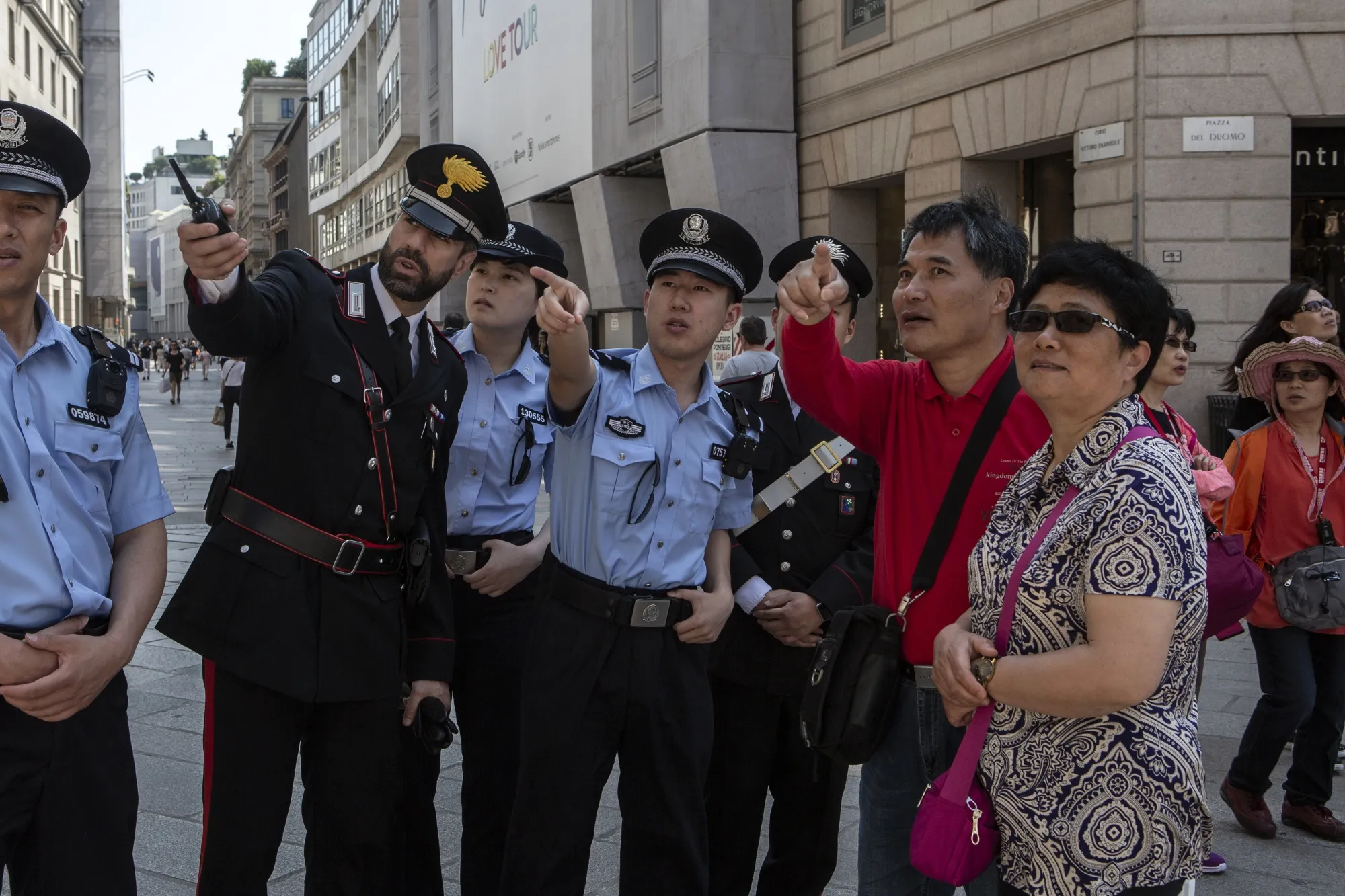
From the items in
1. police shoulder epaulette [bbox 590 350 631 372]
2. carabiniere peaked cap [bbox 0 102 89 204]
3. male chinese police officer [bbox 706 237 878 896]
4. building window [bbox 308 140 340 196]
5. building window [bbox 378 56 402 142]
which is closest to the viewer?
carabiniere peaked cap [bbox 0 102 89 204]

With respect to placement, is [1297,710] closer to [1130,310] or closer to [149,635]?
[1130,310]

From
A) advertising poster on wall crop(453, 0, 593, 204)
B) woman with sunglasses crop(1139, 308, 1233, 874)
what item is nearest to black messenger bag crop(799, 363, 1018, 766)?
woman with sunglasses crop(1139, 308, 1233, 874)

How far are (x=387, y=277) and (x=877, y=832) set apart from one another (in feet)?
6.37

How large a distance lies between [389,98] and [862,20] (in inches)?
1217

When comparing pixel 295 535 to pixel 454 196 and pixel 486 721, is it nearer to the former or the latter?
pixel 454 196

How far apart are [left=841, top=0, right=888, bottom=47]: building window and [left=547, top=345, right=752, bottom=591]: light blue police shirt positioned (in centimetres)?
1303

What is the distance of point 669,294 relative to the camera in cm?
371

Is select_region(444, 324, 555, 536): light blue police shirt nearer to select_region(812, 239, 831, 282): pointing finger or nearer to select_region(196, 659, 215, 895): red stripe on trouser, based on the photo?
select_region(196, 659, 215, 895): red stripe on trouser

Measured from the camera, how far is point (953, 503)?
10.1ft

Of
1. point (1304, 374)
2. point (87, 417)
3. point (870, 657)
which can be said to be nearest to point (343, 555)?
point (87, 417)

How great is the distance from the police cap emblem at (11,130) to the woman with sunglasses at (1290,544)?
458 cm

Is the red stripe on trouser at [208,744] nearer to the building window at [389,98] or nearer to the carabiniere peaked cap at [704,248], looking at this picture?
the carabiniere peaked cap at [704,248]

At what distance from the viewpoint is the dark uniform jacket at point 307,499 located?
314 centimetres

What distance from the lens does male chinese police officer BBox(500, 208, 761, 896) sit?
337 centimetres
